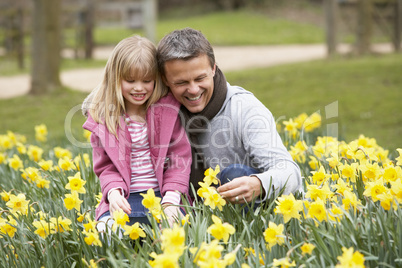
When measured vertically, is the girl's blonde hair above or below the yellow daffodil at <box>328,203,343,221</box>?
above

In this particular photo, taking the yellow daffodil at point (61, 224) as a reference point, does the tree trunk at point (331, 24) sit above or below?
above

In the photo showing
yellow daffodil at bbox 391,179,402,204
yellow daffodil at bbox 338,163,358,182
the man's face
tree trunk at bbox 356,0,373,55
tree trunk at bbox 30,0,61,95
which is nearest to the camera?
yellow daffodil at bbox 391,179,402,204

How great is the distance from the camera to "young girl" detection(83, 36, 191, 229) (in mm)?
2621

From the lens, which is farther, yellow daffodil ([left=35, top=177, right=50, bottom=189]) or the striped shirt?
yellow daffodil ([left=35, top=177, right=50, bottom=189])

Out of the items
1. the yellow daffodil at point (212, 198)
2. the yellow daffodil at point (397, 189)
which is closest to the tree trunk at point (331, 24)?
the yellow daffodil at point (397, 189)

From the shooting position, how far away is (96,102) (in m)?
2.76

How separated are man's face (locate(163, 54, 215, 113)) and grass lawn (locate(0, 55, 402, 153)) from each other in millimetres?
3144

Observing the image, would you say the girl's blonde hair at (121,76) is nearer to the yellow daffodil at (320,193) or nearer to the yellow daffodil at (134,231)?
the yellow daffodil at (134,231)

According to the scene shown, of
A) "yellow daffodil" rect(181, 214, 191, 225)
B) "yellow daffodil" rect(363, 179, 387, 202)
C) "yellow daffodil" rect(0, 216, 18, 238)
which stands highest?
"yellow daffodil" rect(363, 179, 387, 202)

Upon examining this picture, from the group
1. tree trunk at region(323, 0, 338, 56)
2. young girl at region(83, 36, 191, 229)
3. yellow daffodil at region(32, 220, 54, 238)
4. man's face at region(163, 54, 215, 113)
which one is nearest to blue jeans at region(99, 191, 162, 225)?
young girl at region(83, 36, 191, 229)

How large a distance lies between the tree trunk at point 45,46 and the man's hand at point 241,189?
6696 mm

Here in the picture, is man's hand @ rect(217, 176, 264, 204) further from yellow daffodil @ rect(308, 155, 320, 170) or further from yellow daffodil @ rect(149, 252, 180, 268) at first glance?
yellow daffodil @ rect(308, 155, 320, 170)

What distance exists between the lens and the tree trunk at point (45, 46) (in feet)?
26.6

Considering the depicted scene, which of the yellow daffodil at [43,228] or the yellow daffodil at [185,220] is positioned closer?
the yellow daffodil at [185,220]
